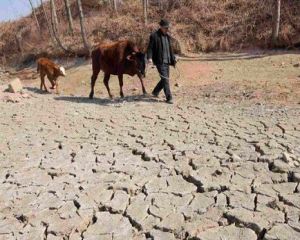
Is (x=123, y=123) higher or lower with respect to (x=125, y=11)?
lower

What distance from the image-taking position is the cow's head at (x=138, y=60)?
32.1 ft

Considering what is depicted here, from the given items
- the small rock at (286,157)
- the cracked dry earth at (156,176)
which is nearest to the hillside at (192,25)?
the cracked dry earth at (156,176)

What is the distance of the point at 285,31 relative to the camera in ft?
47.7

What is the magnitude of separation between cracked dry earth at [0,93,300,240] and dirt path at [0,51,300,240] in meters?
0.01

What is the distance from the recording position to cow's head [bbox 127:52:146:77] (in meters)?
9.79

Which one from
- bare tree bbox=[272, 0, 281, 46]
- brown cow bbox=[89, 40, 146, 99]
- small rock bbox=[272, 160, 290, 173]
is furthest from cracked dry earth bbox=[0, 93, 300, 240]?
bare tree bbox=[272, 0, 281, 46]

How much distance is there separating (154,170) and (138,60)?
14.5 feet

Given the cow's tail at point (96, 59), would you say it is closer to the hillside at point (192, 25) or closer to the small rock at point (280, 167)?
the hillside at point (192, 25)

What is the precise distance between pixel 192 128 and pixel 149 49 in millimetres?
2331

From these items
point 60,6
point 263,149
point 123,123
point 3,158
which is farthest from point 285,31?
point 60,6

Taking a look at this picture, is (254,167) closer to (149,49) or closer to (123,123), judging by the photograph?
(123,123)

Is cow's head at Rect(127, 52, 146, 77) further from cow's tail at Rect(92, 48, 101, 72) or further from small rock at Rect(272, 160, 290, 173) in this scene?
small rock at Rect(272, 160, 290, 173)

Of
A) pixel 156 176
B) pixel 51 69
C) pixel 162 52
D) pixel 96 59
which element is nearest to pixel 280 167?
pixel 156 176

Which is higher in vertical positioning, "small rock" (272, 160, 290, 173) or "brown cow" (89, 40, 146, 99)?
"brown cow" (89, 40, 146, 99)
